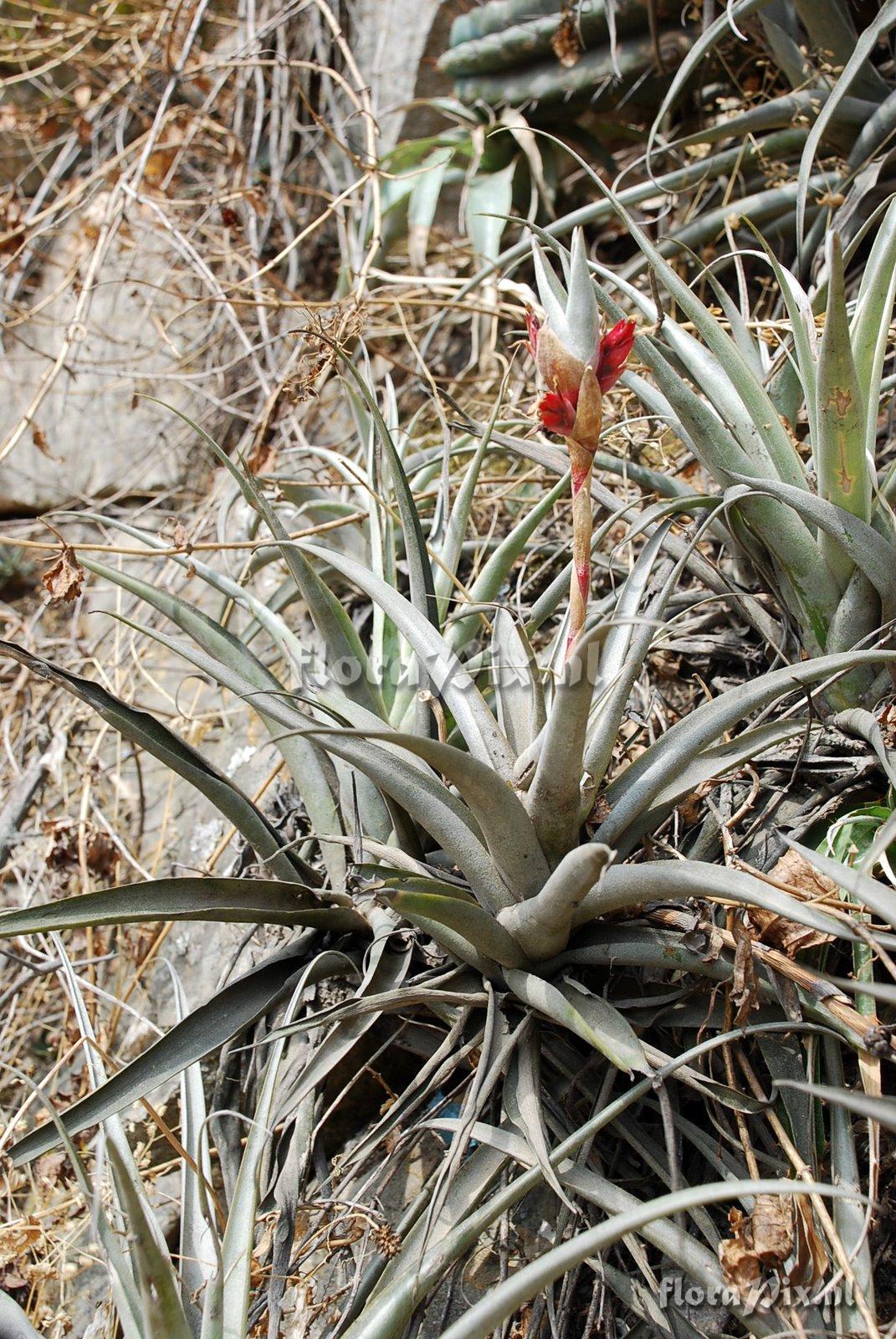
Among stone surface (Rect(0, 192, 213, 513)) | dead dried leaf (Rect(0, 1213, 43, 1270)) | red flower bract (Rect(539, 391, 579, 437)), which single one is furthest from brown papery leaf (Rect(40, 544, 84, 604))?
stone surface (Rect(0, 192, 213, 513))

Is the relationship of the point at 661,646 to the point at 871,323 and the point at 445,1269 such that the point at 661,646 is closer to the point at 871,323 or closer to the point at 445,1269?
the point at 871,323

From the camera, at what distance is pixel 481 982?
1062 millimetres

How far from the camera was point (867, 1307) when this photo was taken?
792mm

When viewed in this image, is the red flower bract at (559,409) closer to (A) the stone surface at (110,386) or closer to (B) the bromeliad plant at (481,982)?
(B) the bromeliad plant at (481,982)

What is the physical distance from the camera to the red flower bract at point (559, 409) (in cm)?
81

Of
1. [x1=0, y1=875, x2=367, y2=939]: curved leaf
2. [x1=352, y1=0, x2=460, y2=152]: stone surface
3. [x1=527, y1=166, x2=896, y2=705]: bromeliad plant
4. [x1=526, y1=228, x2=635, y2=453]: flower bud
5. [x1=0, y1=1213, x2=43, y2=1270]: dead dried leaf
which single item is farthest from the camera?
[x1=352, y1=0, x2=460, y2=152]: stone surface

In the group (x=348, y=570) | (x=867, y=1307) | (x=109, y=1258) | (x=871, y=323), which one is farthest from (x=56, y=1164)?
(x=871, y=323)

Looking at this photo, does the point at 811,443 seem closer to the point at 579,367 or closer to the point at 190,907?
the point at 579,367

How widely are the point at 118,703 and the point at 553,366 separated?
22.6 inches

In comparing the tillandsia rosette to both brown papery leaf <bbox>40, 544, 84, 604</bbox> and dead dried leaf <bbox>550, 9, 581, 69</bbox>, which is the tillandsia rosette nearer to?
brown papery leaf <bbox>40, 544, 84, 604</bbox>

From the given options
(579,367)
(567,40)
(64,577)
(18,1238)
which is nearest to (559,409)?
(579,367)

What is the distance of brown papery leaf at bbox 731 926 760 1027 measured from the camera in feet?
2.94

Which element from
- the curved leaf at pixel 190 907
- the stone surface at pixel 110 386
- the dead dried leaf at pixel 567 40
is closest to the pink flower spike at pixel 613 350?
the curved leaf at pixel 190 907

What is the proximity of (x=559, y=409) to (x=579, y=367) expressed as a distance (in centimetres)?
4
